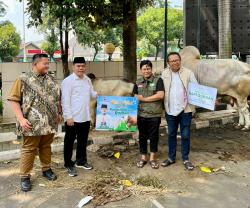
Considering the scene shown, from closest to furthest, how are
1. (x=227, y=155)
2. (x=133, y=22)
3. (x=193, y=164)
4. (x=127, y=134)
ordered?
(x=193, y=164) < (x=227, y=155) < (x=127, y=134) < (x=133, y=22)

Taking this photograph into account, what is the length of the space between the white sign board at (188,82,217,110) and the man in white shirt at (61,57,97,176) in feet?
4.73

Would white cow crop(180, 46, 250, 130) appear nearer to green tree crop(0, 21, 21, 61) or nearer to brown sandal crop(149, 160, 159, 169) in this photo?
brown sandal crop(149, 160, 159, 169)

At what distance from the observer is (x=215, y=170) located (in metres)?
5.75

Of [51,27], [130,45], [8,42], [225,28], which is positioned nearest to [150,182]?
[130,45]

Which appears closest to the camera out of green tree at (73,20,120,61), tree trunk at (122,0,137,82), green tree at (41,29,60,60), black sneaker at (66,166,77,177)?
black sneaker at (66,166,77,177)

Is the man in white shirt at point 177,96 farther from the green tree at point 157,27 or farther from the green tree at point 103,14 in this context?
the green tree at point 157,27

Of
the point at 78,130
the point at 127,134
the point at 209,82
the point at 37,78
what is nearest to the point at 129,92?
the point at 127,134

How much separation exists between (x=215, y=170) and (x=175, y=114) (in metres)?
1.04

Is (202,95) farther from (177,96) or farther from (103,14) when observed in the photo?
(103,14)

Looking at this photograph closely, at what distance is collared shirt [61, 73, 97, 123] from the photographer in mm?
5281

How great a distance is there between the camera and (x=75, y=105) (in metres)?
5.38

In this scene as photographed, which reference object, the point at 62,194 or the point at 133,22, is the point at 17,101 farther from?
the point at 133,22

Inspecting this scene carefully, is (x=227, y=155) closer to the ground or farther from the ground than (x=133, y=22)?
closer to the ground

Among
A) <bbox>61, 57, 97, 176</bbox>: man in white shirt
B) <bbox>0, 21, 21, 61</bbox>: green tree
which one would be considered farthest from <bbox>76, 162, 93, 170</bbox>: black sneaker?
<bbox>0, 21, 21, 61</bbox>: green tree
